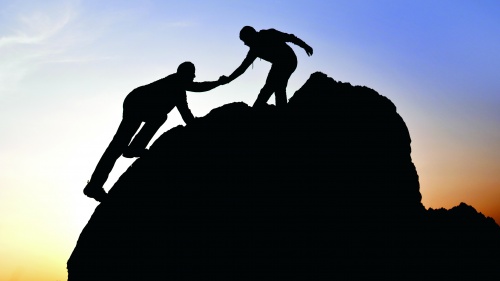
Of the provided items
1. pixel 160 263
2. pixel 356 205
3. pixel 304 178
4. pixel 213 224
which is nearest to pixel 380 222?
pixel 356 205

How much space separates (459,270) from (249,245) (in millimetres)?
5541

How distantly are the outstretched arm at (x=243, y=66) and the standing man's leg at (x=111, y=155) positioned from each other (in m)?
2.55

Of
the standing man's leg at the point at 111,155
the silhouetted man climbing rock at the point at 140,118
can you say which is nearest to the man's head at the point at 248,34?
the silhouetted man climbing rock at the point at 140,118

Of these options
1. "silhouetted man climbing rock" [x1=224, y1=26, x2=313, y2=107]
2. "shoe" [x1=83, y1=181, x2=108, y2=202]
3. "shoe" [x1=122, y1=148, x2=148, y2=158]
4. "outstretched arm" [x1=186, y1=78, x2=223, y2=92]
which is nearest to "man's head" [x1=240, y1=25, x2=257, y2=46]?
"silhouetted man climbing rock" [x1=224, y1=26, x2=313, y2=107]

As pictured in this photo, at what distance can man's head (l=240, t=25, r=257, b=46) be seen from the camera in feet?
33.0

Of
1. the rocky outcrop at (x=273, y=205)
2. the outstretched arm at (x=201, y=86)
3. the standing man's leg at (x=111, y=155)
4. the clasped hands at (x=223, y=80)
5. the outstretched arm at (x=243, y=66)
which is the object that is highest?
the outstretched arm at (x=243, y=66)

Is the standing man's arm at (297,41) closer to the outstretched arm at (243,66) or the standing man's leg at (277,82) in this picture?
the standing man's leg at (277,82)

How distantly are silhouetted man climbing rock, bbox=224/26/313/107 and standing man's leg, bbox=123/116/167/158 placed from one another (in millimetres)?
2515

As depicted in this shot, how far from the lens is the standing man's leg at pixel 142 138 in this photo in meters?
8.73

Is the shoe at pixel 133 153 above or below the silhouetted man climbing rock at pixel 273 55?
below

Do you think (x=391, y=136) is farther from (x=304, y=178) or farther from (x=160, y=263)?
(x=160, y=263)

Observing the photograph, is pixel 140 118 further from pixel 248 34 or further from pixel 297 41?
pixel 297 41

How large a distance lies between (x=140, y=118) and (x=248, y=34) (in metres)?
3.43

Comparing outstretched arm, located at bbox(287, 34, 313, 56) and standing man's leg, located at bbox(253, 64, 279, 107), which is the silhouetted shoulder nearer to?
outstretched arm, located at bbox(287, 34, 313, 56)
